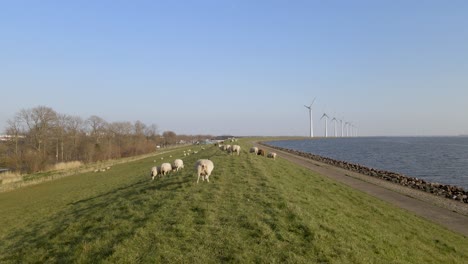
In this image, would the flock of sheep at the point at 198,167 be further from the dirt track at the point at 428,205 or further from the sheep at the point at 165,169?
the dirt track at the point at 428,205

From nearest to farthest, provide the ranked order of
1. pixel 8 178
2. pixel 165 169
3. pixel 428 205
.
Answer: pixel 428 205 → pixel 165 169 → pixel 8 178

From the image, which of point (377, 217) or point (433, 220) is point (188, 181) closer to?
point (377, 217)

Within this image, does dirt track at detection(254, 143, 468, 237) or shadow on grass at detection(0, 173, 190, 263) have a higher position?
shadow on grass at detection(0, 173, 190, 263)

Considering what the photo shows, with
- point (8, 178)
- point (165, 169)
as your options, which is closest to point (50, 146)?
point (8, 178)

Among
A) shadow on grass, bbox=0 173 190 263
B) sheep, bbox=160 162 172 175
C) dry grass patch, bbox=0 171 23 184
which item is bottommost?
dry grass patch, bbox=0 171 23 184

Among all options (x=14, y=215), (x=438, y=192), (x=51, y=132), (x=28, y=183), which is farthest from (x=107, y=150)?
(x=438, y=192)

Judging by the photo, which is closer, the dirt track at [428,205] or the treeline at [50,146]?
the dirt track at [428,205]

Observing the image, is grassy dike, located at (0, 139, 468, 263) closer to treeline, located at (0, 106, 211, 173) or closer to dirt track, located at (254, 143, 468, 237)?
dirt track, located at (254, 143, 468, 237)

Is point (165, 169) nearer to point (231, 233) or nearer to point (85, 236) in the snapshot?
point (85, 236)

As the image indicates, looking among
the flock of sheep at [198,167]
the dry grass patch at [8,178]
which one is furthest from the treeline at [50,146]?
the flock of sheep at [198,167]

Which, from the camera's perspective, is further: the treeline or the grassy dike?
the treeline

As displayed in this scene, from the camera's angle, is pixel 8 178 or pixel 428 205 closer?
pixel 428 205

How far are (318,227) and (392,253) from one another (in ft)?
9.49

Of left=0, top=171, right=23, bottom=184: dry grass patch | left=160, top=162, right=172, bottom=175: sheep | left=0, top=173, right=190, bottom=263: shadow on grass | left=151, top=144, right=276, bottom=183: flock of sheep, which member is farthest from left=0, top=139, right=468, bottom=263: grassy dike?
left=0, top=171, right=23, bottom=184: dry grass patch
